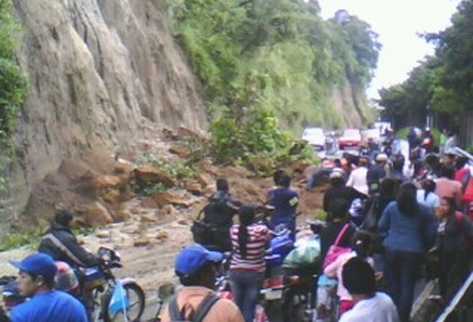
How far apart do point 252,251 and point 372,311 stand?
3812 millimetres

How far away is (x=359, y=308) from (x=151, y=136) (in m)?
21.1

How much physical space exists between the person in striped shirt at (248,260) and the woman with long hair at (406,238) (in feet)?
4.41

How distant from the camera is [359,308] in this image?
209 inches

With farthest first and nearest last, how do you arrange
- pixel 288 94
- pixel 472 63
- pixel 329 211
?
pixel 288 94 < pixel 472 63 < pixel 329 211

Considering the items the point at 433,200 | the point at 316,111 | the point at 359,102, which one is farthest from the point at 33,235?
the point at 359,102

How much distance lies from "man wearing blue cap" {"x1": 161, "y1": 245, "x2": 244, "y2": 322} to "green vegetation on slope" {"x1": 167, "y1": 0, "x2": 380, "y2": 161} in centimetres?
2118

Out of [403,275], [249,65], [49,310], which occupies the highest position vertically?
[249,65]

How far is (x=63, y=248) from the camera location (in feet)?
31.2

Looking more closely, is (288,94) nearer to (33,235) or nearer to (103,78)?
(103,78)

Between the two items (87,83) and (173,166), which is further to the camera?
(173,166)

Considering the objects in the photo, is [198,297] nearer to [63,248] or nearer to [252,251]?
[252,251]

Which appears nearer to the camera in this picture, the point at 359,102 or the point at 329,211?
the point at 329,211

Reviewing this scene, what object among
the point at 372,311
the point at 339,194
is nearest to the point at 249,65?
the point at 339,194

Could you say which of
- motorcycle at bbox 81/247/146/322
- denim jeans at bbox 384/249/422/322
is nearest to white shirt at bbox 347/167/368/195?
motorcycle at bbox 81/247/146/322
